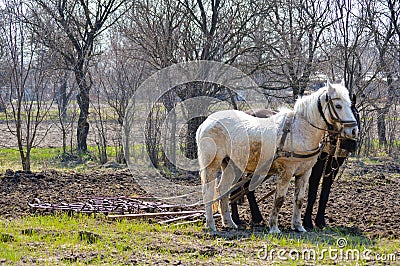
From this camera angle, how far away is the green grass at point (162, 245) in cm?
582

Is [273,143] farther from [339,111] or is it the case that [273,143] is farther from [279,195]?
[339,111]

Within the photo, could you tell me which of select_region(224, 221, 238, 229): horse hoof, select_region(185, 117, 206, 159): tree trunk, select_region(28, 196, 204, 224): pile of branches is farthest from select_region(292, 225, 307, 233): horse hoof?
select_region(185, 117, 206, 159): tree trunk

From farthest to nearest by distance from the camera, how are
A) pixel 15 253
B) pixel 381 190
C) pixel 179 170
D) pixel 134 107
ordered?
pixel 134 107, pixel 179 170, pixel 381 190, pixel 15 253

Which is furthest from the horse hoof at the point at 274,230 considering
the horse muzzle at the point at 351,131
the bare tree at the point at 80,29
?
the bare tree at the point at 80,29

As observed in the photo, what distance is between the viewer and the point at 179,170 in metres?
14.1

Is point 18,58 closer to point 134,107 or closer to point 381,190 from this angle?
point 134,107

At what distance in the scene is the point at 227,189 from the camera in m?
7.97

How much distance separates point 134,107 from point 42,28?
3378 mm

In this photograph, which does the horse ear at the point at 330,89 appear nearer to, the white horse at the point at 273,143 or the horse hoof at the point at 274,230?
the white horse at the point at 273,143

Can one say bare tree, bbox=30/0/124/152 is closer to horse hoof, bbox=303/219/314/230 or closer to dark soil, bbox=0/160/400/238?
dark soil, bbox=0/160/400/238

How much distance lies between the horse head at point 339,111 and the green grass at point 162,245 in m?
1.36

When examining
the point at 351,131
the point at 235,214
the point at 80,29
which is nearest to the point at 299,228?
the point at 235,214

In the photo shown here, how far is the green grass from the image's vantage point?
19.1 ft

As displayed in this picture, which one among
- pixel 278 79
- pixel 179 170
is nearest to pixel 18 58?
pixel 179 170
